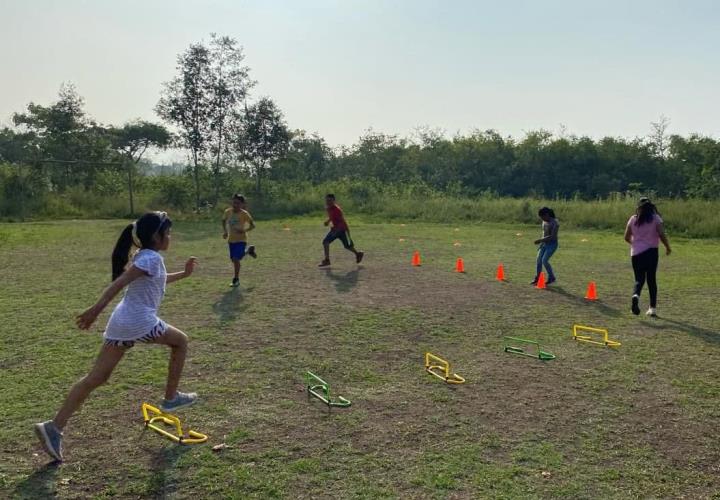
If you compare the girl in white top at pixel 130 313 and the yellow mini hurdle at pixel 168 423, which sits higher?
the girl in white top at pixel 130 313

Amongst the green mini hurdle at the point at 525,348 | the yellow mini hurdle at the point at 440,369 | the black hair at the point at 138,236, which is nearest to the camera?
the black hair at the point at 138,236

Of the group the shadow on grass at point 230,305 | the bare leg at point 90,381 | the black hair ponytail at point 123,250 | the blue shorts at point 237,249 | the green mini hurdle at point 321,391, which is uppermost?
the black hair ponytail at point 123,250

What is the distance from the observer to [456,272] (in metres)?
13.0

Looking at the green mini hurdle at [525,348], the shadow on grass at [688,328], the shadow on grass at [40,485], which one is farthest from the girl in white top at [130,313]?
A: the shadow on grass at [688,328]

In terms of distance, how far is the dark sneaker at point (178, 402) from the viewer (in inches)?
190

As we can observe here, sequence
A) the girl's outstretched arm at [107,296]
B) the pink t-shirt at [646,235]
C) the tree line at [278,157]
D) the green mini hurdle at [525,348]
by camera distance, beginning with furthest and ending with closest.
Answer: the tree line at [278,157]
the pink t-shirt at [646,235]
the green mini hurdle at [525,348]
the girl's outstretched arm at [107,296]

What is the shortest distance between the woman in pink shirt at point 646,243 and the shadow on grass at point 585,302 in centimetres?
41

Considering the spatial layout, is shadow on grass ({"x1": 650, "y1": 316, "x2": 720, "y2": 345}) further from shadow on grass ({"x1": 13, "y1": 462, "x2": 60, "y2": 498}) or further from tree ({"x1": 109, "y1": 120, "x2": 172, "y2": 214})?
tree ({"x1": 109, "y1": 120, "x2": 172, "y2": 214})

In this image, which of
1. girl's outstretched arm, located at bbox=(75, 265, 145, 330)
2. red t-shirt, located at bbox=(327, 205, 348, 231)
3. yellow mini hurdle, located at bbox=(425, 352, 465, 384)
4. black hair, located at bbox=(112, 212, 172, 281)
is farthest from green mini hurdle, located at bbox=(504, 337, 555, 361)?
red t-shirt, located at bbox=(327, 205, 348, 231)

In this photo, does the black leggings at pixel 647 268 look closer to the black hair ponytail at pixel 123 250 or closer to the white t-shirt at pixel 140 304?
the white t-shirt at pixel 140 304

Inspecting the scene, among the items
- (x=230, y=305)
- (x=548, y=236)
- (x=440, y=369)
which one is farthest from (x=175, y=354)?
(x=548, y=236)

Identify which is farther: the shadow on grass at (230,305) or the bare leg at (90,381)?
the shadow on grass at (230,305)

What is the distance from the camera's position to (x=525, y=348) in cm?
734

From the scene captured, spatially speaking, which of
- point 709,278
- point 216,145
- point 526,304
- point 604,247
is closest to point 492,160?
point 216,145
